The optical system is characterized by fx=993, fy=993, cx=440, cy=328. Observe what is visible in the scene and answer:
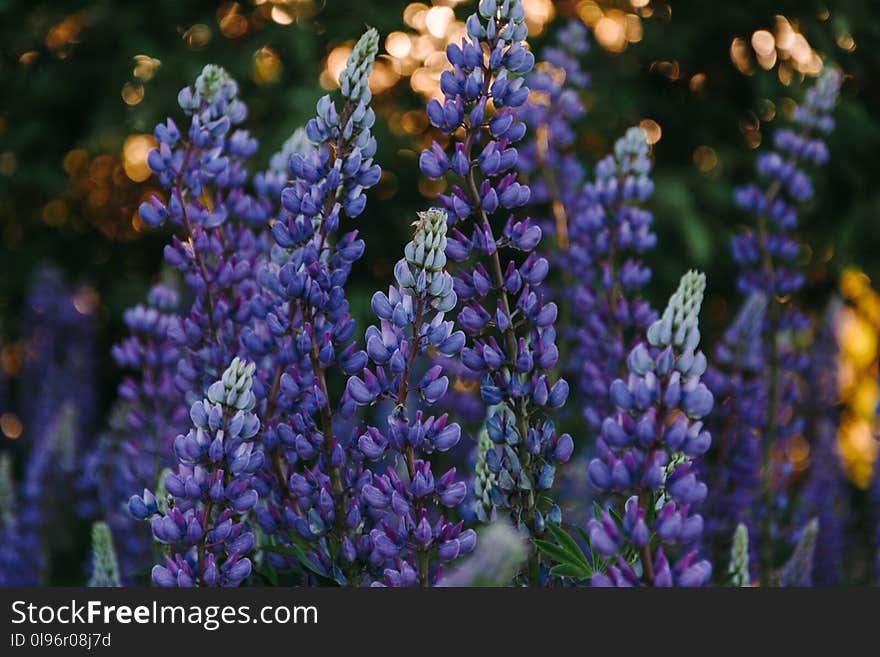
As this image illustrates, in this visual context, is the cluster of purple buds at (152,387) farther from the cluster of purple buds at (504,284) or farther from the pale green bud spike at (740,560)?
the pale green bud spike at (740,560)

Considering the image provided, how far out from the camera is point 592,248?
1.87 metres

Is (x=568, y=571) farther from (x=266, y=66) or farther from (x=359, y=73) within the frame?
(x=266, y=66)

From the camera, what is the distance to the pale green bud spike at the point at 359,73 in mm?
1180

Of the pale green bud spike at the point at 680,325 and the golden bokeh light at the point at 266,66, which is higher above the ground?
the golden bokeh light at the point at 266,66

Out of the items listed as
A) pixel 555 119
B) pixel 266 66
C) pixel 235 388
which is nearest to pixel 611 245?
pixel 555 119

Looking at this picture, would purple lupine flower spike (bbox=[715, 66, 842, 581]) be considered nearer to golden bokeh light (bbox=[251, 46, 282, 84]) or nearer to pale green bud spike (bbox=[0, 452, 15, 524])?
pale green bud spike (bbox=[0, 452, 15, 524])

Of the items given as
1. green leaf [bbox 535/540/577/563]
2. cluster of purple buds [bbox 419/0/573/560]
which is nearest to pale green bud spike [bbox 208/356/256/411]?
cluster of purple buds [bbox 419/0/573/560]

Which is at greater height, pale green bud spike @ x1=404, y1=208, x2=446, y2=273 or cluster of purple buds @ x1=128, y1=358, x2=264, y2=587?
pale green bud spike @ x1=404, y1=208, x2=446, y2=273

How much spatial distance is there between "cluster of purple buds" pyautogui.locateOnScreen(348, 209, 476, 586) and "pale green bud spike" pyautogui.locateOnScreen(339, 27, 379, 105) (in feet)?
0.67

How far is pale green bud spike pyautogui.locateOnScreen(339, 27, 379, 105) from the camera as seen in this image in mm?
1180

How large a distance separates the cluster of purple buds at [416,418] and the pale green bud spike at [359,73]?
0.21 metres

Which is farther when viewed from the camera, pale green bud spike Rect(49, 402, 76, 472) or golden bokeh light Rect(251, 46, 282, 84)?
golden bokeh light Rect(251, 46, 282, 84)

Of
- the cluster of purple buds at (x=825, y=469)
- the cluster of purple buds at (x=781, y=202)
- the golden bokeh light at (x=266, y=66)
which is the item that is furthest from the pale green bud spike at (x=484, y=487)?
the golden bokeh light at (x=266, y=66)

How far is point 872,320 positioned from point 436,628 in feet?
11.5
